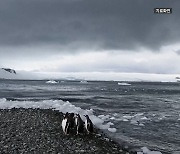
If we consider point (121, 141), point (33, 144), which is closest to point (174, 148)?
point (121, 141)

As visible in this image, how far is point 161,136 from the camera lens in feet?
58.3

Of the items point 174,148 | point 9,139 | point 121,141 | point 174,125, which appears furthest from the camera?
point 174,125

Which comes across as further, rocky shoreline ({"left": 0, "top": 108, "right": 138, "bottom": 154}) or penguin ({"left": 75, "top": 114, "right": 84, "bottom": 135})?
penguin ({"left": 75, "top": 114, "right": 84, "bottom": 135})

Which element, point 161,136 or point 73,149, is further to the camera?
point 161,136

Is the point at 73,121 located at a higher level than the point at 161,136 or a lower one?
higher

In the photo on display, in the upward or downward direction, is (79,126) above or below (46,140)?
above

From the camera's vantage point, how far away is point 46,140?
44.1 feet

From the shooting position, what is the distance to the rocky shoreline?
39.1ft

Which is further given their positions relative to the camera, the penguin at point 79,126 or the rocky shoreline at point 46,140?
the penguin at point 79,126

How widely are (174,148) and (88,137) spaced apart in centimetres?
454

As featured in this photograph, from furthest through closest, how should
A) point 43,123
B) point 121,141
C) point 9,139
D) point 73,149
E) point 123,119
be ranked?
1. point 123,119
2. point 43,123
3. point 121,141
4. point 9,139
5. point 73,149

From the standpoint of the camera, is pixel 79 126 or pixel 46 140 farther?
pixel 79 126

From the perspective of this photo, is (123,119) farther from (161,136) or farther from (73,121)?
(73,121)

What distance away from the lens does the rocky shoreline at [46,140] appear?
11930mm
